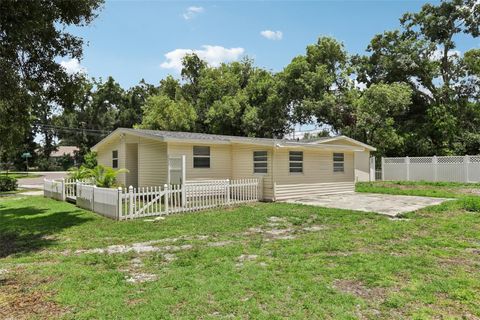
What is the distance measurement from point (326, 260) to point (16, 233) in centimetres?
760

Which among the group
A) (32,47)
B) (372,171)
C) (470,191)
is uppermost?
(32,47)

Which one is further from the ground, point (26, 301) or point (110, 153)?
point (110, 153)

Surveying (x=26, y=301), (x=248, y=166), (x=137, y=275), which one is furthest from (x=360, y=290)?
(x=248, y=166)

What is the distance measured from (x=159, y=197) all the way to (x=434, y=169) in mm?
19827

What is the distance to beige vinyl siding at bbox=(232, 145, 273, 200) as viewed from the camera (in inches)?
567

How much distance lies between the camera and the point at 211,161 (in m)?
15.4

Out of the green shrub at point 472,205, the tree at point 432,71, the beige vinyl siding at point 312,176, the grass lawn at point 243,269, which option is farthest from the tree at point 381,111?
the grass lawn at point 243,269

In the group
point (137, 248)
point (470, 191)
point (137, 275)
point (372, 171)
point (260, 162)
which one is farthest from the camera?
point (372, 171)

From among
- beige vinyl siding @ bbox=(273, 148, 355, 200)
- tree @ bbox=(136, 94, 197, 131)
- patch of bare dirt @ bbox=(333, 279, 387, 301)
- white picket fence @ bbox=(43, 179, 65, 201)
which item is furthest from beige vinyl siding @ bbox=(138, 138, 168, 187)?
tree @ bbox=(136, 94, 197, 131)

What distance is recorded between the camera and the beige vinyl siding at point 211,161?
47.2 ft

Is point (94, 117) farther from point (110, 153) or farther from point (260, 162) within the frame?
point (260, 162)

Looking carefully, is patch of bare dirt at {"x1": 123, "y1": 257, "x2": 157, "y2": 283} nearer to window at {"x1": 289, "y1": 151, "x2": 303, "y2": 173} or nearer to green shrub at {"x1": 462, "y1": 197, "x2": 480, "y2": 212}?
window at {"x1": 289, "y1": 151, "x2": 303, "y2": 173}

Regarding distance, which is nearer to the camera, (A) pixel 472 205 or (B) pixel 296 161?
(A) pixel 472 205

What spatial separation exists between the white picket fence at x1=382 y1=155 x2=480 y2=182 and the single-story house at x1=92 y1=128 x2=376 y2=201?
8999mm
